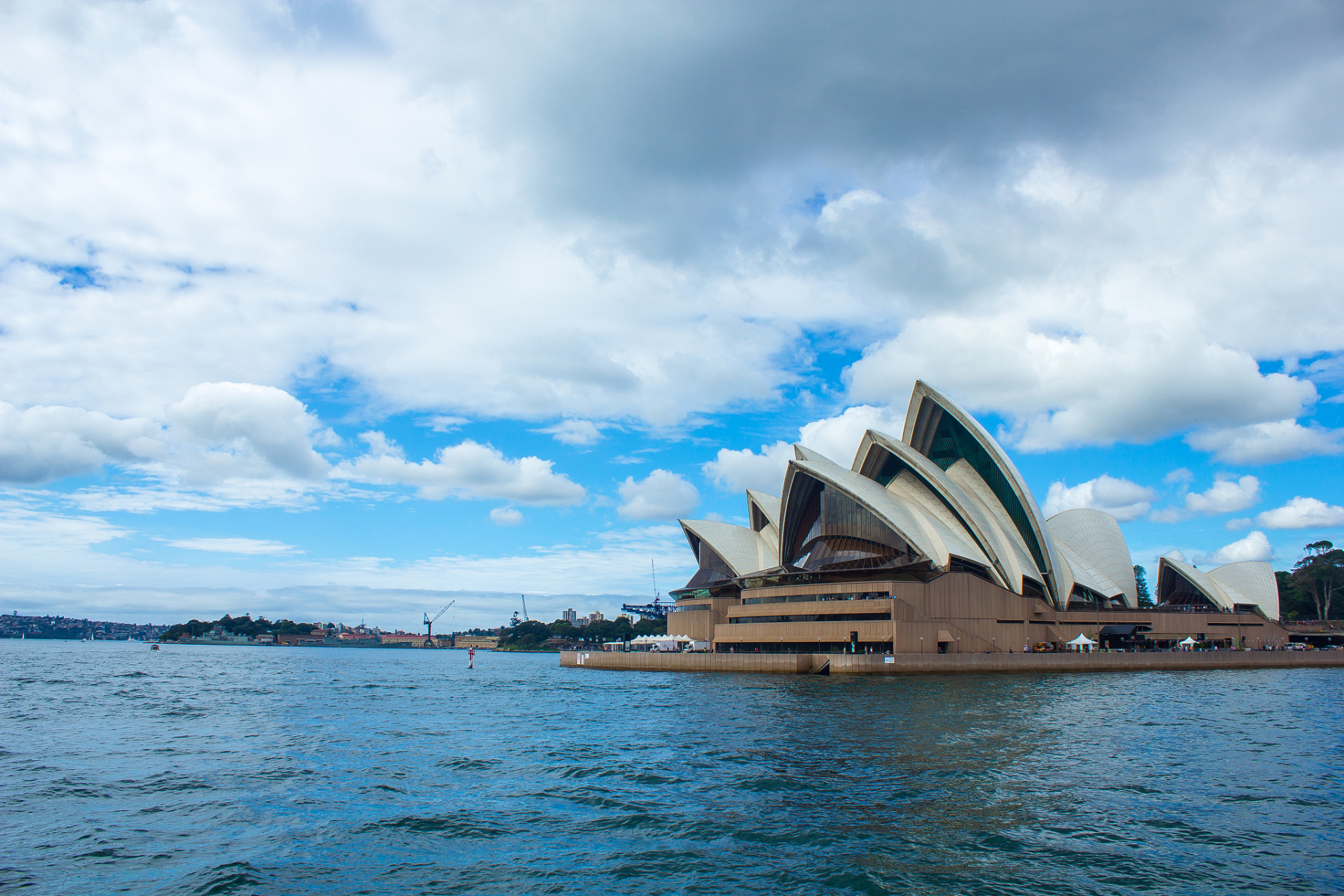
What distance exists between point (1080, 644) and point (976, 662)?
13.2 meters

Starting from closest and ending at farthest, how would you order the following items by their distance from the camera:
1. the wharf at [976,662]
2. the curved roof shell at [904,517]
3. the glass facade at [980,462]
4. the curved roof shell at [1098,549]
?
the wharf at [976,662], the curved roof shell at [904,517], the glass facade at [980,462], the curved roof shell at [1098,549]

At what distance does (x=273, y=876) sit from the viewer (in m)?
12.6

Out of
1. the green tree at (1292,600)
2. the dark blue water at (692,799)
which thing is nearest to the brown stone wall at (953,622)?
the dark blue water at (692,799)

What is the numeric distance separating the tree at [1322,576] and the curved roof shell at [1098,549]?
63.2 meters

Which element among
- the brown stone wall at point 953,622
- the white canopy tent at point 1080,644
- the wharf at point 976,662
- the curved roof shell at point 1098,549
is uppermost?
the curved roof shell at point 1098,549

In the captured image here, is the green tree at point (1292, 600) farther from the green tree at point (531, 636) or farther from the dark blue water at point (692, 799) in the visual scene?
the green tree at point (531, 636)

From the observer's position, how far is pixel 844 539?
64.4 meters

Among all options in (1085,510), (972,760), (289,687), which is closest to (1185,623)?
(1085,510)

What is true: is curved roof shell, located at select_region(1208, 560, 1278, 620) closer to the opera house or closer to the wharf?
the opera house

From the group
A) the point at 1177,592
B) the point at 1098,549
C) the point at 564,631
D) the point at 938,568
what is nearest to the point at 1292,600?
the point at 1177,592

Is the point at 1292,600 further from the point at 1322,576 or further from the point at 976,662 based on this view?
the point at 976,662

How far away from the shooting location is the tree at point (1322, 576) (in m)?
113

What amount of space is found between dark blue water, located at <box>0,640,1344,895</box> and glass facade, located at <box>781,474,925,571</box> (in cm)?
2535

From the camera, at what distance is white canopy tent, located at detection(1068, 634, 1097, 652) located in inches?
2391
